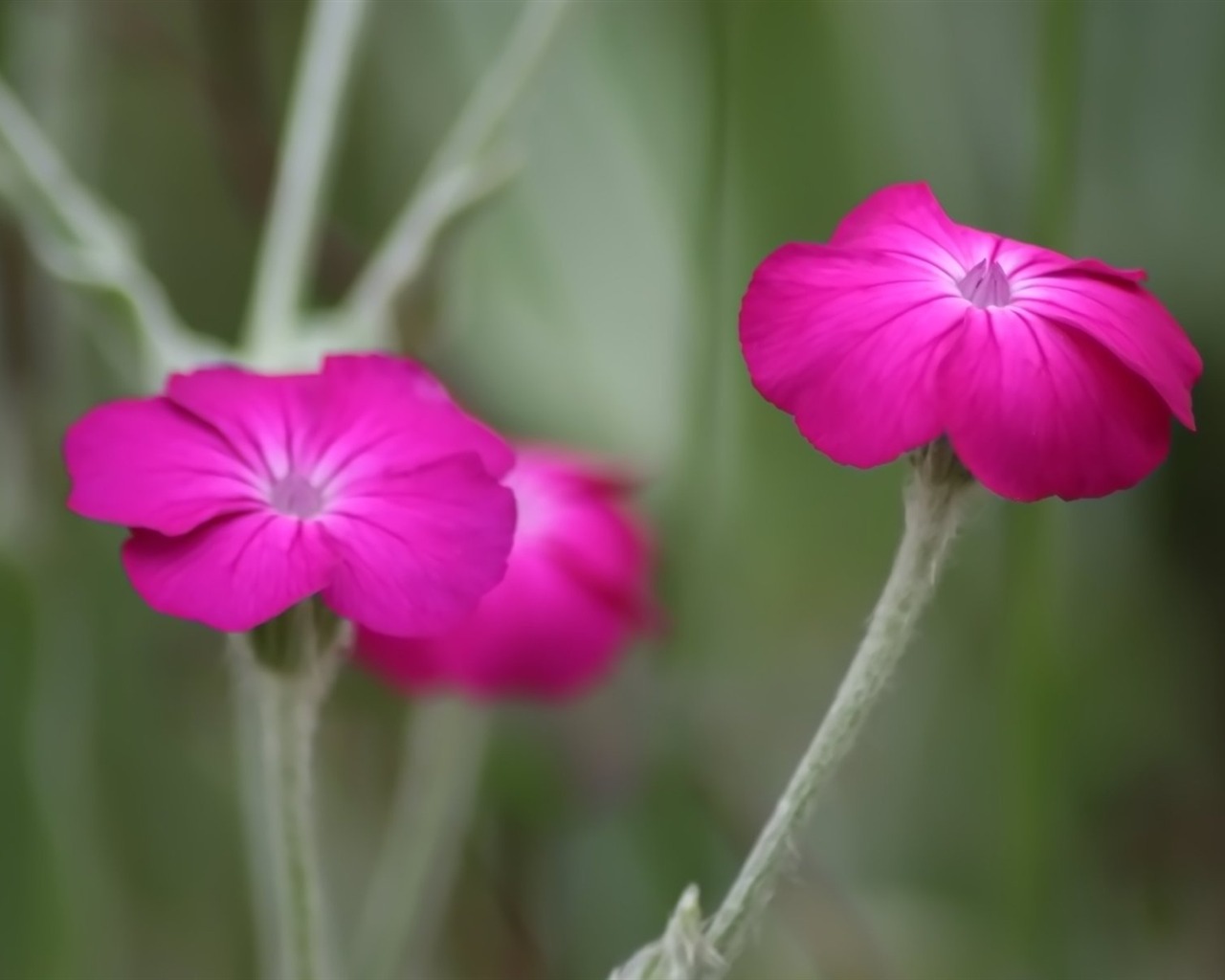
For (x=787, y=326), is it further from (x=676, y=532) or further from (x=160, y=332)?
(x=676, y=532)

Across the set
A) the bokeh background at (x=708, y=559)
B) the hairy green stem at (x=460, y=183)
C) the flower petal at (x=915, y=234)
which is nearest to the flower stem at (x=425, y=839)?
the bokeh background at (x=708, y=559)

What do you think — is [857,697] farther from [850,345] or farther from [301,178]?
[301,178]

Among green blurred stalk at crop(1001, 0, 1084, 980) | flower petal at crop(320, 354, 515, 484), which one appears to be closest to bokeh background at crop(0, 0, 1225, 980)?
green blurred stalk at crop(1001, 0, 1084, 980)

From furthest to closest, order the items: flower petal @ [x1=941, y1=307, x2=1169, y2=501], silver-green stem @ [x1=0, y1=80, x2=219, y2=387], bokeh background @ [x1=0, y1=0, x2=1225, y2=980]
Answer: bokeh background @ [x1=0, y1=0, x2=1225, y2=980] < silver-green stem @ [x1=0, y1=80, x2=219, y2=387] < flower petal @ [x1=941, y1=307, x2=1169, y2=501]

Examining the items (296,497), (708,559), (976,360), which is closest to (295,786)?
(296,497)

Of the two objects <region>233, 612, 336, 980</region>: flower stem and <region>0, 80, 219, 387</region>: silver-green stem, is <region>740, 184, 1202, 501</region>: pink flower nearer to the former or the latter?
<region>233, 612, 336, 980</region>: flower stem

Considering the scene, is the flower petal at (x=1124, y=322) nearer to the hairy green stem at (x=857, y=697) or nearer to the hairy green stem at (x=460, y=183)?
the hairy green stem at (x=857, y=697)
